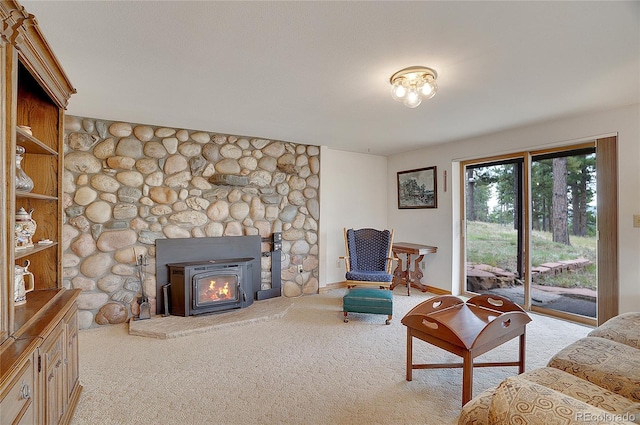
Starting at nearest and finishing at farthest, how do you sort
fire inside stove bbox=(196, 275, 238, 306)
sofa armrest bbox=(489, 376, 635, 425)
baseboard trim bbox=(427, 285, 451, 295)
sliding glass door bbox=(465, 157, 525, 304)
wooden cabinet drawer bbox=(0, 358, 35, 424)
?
sofa armrest bbox=(489, 376, 635, 425) → wooden cabinet drawer bbox=(0, 358, 35, 424) → fire inside stove bbox=(196, 275, 238, 306) → sliding glass door bbox=(465, 157, 525, 304) → baseboard trim bbox=(427, 285, 451, 295)

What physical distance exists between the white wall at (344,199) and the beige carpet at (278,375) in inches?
64.0

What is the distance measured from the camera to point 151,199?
3.62 meters

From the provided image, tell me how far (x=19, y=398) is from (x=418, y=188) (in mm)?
4893

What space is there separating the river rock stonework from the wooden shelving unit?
4.73ft

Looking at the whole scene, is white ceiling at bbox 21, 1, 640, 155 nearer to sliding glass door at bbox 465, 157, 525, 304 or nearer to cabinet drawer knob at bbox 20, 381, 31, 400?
sliding glass door at bbox 465, 157, 525, 304

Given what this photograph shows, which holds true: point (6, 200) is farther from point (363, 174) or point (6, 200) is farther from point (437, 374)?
point (363, 174)

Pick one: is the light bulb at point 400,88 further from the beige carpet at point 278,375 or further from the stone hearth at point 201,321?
the stone hearth at point 201,321

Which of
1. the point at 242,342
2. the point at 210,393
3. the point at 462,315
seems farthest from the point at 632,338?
the point at 242,342

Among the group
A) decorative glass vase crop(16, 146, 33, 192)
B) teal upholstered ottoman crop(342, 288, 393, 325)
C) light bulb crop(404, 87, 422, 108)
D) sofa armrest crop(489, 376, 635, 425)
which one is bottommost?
teal upholstered ottoman crop(342, 288, 393, 325)

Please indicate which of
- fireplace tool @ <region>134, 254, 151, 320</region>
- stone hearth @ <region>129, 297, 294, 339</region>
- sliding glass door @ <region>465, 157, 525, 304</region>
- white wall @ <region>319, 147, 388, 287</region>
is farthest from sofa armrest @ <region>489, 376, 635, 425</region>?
white wall @ <region>319, 147, 388, 287</region>

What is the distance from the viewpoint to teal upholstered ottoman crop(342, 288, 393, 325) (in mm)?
3393

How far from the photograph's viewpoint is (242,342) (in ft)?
9.76

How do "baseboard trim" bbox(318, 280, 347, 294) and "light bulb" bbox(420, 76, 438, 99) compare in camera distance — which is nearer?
"light bulb" bbox(420, 76, 438, 99)

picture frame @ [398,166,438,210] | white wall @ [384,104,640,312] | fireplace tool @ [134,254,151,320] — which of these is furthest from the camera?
picture frame @ [398,166,438,210]
